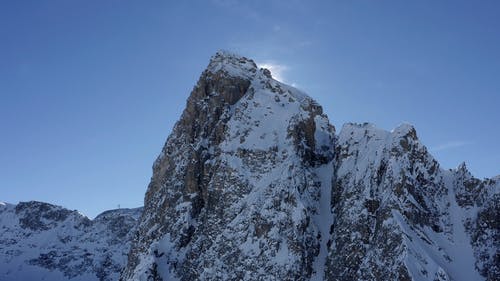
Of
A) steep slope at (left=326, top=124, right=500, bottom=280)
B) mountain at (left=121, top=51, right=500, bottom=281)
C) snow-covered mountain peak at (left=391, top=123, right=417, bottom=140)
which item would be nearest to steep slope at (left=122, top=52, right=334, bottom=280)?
mountain at (left=121, top=51, right=500, bottom=281)

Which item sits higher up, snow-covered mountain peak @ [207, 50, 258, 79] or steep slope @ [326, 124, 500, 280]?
snow-covered mountain peak @ [207, 50, 258, 79]

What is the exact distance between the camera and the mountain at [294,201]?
78.2 meters

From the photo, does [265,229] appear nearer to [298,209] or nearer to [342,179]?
[298,209]

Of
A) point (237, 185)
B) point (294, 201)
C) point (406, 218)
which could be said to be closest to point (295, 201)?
point (294, 201)

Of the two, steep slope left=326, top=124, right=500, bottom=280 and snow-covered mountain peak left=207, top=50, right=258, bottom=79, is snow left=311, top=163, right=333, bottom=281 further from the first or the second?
snow-covered mountain peak left=207, top=50, right=258, bottom=79

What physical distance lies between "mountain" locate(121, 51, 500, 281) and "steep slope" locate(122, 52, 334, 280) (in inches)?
8.6

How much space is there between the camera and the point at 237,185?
9731 centimetres

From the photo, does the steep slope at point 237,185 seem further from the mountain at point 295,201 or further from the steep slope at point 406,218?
the steep slope at point 406,218

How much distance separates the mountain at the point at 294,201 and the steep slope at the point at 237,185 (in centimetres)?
22

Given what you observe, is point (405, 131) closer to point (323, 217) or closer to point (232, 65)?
point (323, 217)

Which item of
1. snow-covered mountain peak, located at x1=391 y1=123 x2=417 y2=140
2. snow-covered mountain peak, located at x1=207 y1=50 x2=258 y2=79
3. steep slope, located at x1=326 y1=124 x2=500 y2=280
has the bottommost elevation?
steep slope, located at x1=326 y1=124 x2=500 y2=280

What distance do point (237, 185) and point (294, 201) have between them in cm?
1203

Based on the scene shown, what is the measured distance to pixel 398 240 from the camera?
74.7 meters

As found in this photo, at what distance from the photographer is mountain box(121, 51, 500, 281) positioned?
257 feet
